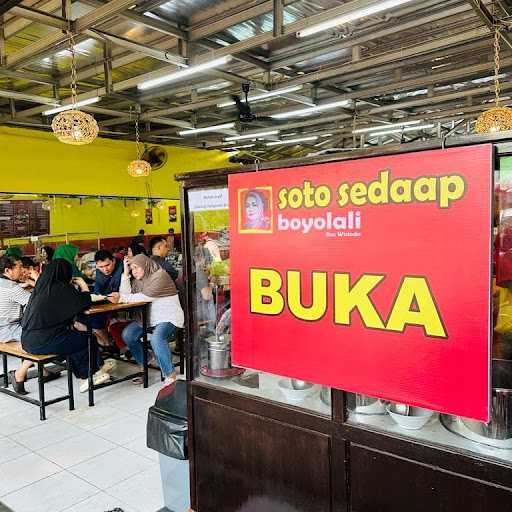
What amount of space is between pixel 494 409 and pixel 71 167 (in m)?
9.36

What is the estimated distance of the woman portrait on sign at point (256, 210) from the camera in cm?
190

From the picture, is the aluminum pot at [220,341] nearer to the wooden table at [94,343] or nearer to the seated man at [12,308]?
the wooden table at [94,343]

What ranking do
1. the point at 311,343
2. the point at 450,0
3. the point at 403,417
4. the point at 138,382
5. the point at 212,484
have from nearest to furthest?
1. the point at 403,417
2. the point at 311,343
3. the point at 212,484
4. the point at 450,0
5. the point at 138,382

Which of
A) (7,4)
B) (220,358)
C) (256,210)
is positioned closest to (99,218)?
(7,4)

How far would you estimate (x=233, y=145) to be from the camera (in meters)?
12.4

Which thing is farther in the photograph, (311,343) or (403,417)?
(311,343)

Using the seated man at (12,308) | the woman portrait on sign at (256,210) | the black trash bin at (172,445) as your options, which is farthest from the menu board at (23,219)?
the woman portrait on sign at (256,210)

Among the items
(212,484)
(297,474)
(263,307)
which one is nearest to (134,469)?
(212,484)

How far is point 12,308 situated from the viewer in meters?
4.56

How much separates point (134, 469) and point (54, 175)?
7.38 m

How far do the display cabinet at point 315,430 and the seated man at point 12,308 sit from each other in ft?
9.68

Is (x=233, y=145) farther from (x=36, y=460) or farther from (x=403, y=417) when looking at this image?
(x=403, y=417)

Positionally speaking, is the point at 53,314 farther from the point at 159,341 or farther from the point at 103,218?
the point at 103,218

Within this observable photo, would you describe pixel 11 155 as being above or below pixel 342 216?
above
